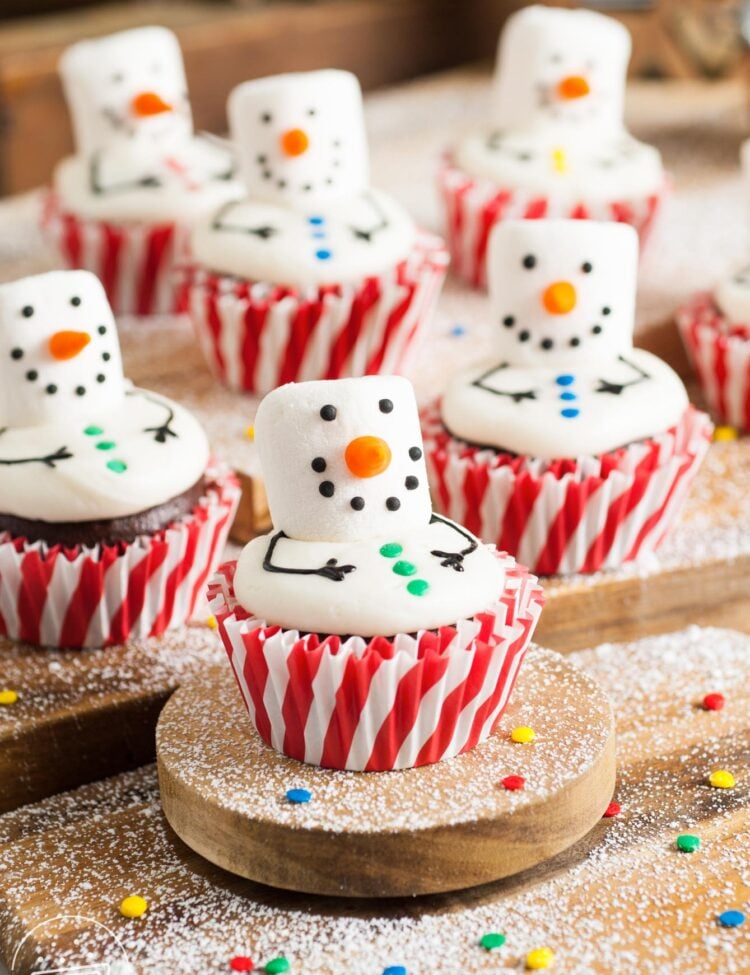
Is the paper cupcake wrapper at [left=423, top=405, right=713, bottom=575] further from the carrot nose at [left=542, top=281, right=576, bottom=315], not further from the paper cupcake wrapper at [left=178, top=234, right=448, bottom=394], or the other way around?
the paper cupcake wrapper at [left=178, top=234, right=448, bottom=394]

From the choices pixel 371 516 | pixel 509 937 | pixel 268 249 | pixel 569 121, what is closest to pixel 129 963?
pixel 509 937

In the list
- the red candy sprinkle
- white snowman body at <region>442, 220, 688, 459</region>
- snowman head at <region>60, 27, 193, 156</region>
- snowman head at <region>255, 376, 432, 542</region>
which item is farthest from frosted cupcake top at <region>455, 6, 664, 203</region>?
snowman head at <region>255, 376, 432, 542</region>

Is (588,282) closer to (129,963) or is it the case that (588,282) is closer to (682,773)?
(682,773)

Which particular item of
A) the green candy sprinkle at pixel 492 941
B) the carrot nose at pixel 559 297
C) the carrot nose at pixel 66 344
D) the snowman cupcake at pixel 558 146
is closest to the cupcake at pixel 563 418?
the carrot nose at pixel 559 297

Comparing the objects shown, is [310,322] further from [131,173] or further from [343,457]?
[343,457]

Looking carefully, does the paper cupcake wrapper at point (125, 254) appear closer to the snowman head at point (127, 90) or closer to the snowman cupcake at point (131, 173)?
the snowman cupcake at point (131, 173)

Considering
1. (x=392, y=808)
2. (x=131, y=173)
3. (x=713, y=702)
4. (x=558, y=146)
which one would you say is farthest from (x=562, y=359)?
(x=131, y=173)

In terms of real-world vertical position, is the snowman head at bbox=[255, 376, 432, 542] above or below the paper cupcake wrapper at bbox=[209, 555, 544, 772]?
above
